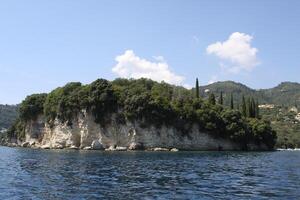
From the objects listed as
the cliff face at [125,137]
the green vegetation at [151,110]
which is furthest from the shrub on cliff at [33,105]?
the cliff face at [125,137]

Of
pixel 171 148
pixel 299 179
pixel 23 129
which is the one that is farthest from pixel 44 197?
pixel 23 129

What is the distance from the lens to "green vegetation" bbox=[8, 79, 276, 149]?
12794 cm

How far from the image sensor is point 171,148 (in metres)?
129

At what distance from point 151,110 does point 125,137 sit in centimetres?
1133

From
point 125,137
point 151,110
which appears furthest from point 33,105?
point 151,110

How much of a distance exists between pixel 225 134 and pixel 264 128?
14.6 m

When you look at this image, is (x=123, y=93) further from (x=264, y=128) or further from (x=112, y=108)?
(x=264, y=128)

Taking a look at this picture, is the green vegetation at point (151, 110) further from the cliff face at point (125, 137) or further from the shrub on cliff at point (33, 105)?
the shrub on cliff at point (33, 105)

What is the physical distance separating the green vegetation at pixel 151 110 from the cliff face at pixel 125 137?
1703 millimetres

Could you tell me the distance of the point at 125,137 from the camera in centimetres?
13025

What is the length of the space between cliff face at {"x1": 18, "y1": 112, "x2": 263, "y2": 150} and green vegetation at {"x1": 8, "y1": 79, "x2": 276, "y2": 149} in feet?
5.59

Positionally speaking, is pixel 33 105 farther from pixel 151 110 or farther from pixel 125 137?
pixel 151 110

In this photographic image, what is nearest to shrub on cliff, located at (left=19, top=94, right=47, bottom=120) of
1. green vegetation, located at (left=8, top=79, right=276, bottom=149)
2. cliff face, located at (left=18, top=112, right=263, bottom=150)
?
green vegetation, located at (left=8, top=79, right=276, bottom=149)

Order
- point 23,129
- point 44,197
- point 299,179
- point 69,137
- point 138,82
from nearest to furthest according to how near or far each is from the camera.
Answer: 1. point 44,197
2. point 299,179
3. point 69,137
4. point 138,82
5. point 23,129
